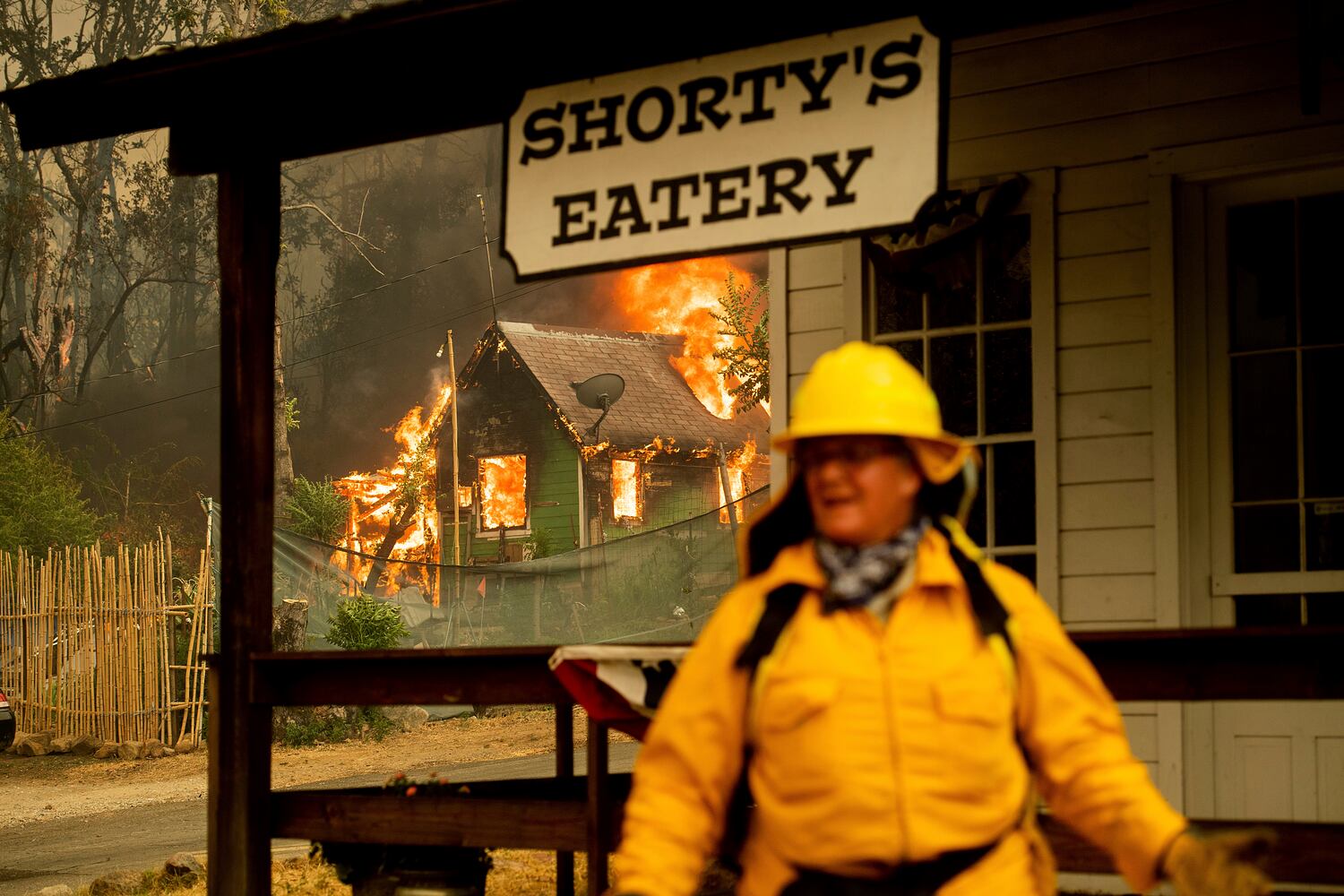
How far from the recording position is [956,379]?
300 inches

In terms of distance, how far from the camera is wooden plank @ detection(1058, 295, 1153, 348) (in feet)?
23.2

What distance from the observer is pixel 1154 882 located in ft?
8.68

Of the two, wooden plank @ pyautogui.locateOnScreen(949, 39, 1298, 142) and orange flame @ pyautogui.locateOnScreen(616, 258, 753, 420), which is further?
orange flame @ pyautogui.locateOnScreen(616, 258, 753, 420)

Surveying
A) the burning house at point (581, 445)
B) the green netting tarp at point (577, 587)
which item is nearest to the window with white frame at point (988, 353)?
the green netting tarp at point (577, 587)

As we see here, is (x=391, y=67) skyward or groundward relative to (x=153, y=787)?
skyward

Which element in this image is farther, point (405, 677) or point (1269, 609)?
point (1269, 609)

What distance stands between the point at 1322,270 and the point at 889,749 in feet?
16.5

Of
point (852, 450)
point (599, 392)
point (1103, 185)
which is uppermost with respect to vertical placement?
point (599, 392)

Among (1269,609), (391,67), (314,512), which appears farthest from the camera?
(314,512)

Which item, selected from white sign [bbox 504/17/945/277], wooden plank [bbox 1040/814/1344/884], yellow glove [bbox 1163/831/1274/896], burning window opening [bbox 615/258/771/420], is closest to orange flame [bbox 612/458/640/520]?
burning window opening [bbox 615/258/771/420]

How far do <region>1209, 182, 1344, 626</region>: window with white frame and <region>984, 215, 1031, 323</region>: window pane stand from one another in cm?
88

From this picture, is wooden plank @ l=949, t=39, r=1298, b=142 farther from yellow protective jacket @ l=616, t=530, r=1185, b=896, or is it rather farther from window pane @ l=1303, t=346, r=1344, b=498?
yellow protective jacket @ l=616, t=530, r=1185, b=896

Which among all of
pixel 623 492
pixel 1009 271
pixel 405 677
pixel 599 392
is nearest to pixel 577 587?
pixel 1009 271

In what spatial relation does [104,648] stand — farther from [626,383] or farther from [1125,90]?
[626,383]
